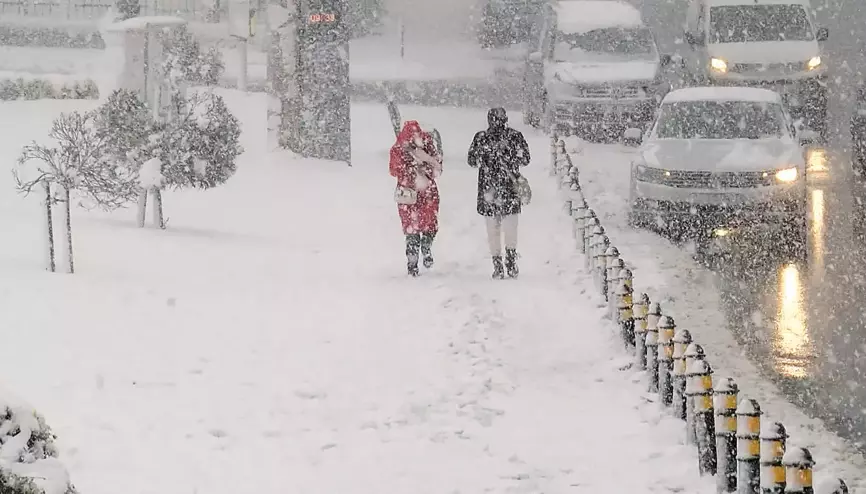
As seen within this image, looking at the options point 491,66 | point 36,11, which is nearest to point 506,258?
point 491,66

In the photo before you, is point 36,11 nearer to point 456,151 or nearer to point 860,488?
point 456,151

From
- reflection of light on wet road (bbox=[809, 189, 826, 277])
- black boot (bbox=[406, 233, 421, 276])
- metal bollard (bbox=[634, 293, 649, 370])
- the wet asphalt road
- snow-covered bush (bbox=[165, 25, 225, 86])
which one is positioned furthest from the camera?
snow-covered bush (bbox=[165, 25, 225, 86])

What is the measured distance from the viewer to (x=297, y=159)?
20078 mm

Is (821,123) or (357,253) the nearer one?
(357,253)

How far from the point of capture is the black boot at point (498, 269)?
39.8 feet

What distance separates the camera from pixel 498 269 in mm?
12180

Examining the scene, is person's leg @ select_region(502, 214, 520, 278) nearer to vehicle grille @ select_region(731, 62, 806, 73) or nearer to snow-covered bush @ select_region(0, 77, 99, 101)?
vehicle grille @ select_region(731, 62, 806, 73)

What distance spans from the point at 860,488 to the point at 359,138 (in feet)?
59.8

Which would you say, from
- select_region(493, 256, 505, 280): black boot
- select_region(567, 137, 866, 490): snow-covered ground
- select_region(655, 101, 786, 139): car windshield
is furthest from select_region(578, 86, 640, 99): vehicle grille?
select_region(493, 256, 505, 280): black boot

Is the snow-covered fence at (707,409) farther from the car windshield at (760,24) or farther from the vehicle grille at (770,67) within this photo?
the car windshield at (760,24)

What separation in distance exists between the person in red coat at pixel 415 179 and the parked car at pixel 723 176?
3328mm

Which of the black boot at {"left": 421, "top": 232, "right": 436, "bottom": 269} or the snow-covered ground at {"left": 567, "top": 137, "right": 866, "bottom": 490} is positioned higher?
the black boot at {"left": 421, "top": 232, "right": 436, "bottom": 269}

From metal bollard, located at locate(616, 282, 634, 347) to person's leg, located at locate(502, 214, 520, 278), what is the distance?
241 cm

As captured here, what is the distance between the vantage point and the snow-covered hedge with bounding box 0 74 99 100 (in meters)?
25.2
